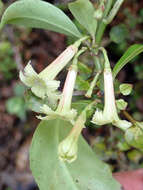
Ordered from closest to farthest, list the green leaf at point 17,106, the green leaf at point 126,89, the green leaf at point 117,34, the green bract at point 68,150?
the green bract at point 68,150 < the green leaf at point 126,89 < the green leaf at point 117,34 < the green leaf at point 17,106

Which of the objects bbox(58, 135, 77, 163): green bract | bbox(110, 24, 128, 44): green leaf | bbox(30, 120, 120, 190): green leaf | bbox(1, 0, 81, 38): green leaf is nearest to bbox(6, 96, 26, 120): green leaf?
bbox(110, 24, 128, 44): green leaf

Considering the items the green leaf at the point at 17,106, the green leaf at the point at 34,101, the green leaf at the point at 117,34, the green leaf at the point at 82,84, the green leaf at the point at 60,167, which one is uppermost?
the green leaf at the point at 117,34

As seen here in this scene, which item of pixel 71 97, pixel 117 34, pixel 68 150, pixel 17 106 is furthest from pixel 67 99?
pixel 17 106

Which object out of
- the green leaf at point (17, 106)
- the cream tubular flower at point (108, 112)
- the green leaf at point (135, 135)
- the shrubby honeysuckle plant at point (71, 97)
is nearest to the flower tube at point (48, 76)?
the shrubby honeysuckle plant at point (71, 97)

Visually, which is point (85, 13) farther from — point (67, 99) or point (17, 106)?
point (17, 106)

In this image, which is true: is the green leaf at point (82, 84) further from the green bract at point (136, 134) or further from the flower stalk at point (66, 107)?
the green bract at point (136, 134)

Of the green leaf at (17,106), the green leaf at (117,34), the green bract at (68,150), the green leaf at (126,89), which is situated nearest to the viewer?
the green bract at (68,150)

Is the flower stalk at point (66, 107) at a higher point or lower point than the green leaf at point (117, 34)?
lower

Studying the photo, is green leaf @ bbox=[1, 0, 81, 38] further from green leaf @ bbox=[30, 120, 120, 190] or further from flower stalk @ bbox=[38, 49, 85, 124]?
green leaf @ bbox=[30, 120, 120, 190]
